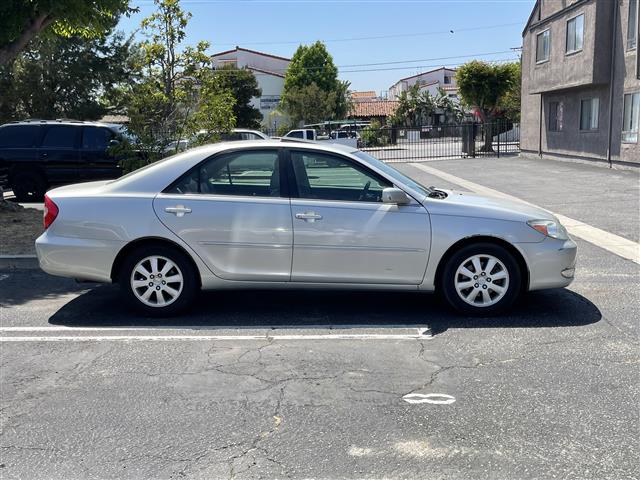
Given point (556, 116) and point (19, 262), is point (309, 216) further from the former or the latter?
point (556, 116)

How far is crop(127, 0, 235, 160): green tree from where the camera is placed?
33.3ft

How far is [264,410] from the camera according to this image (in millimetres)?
4117

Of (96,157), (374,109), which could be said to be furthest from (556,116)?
(374,109)

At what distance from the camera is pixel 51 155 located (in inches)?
571

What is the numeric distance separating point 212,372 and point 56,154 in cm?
1133

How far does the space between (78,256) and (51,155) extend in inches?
376

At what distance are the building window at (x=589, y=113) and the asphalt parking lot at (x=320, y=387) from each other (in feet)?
60.3

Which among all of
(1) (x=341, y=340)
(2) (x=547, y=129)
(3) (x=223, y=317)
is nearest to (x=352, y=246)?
(1) (x=341, y=340)

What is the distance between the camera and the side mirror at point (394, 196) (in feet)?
18.7

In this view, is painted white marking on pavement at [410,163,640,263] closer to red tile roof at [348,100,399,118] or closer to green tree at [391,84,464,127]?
green tree at [391,84,464,127]

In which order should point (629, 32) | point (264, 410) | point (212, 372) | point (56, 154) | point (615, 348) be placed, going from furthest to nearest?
point (629, 32) < point (56, 154) < point (615, 348) < point (212, 372) < point (264, 410)

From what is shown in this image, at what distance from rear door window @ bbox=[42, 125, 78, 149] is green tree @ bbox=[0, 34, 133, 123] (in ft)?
46.8

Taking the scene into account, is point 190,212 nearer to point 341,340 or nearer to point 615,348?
point 341,340

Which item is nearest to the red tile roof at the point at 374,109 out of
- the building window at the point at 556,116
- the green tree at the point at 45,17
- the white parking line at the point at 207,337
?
the building window at the point at 556,116
